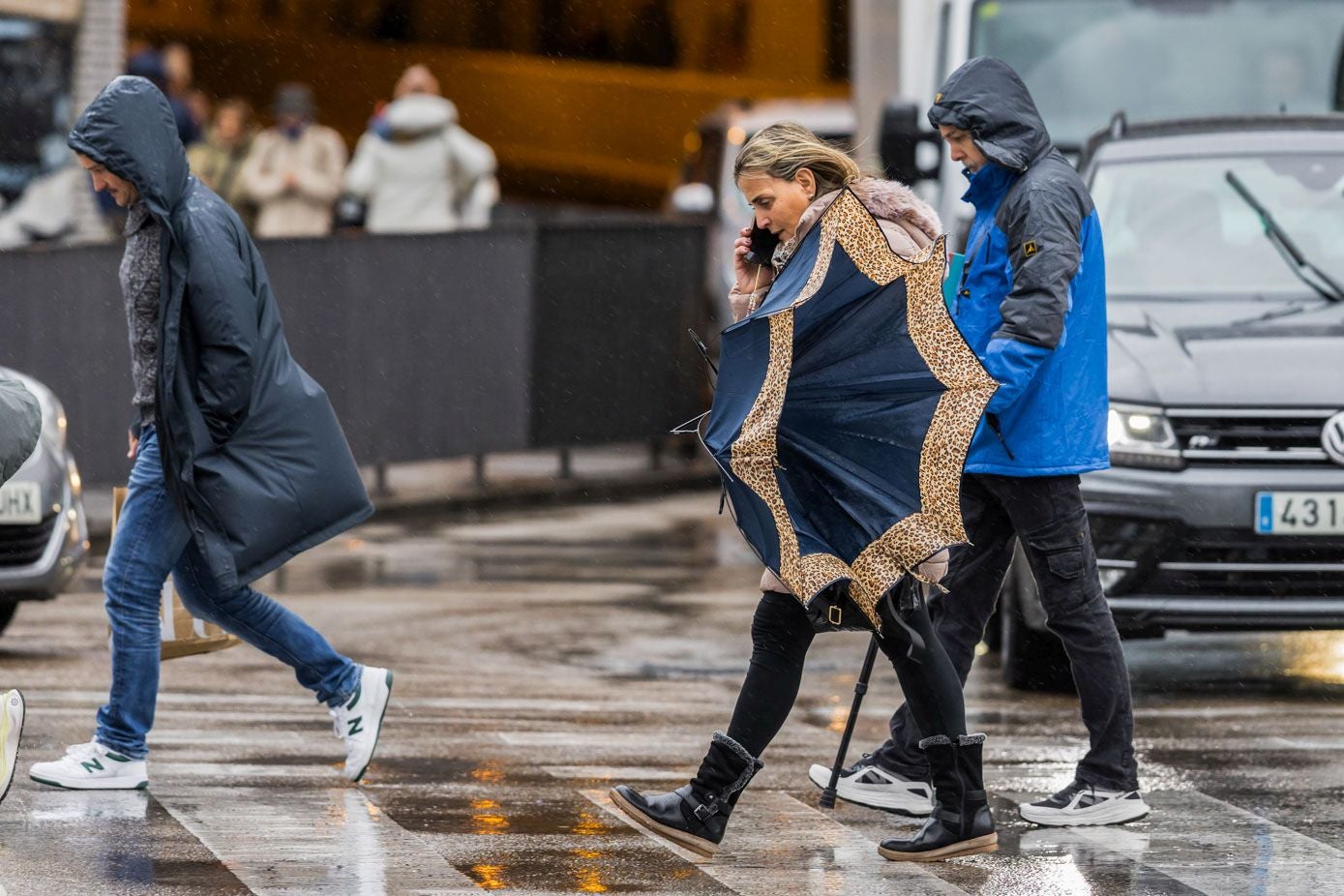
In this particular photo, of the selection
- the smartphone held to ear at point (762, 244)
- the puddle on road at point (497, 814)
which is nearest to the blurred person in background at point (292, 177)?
the puddle on road at point (497, 814)

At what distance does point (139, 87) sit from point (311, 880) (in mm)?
2191

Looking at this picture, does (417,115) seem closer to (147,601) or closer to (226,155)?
(226,155)

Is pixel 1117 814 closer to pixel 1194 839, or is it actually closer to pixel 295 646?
pixel 1194 839

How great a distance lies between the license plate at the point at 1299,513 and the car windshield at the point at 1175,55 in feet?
13.3

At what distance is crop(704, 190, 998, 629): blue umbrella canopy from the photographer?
609cm

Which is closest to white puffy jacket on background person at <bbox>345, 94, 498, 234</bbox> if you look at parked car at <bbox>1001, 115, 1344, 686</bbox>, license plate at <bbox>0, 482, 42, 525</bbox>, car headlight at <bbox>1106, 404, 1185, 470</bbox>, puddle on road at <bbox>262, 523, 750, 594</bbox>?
puddle on road at <bbox>262, 523, 750, 594</bbox>

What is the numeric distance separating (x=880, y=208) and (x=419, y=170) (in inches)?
423

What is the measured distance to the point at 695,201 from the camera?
16.8m

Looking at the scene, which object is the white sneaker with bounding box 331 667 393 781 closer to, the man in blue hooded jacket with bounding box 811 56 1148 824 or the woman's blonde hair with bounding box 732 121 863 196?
the man in blue hooded jacket with bounding box 811 56 1148 824

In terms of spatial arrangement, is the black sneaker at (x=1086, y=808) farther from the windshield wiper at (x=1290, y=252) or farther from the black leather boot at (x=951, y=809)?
the windshield wiper at (x=1290, y=252)

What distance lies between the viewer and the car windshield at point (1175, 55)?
12.2 metres

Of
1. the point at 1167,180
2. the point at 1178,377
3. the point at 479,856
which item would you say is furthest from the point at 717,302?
the point at 479,856

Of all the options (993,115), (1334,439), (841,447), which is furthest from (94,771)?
(1334,439)

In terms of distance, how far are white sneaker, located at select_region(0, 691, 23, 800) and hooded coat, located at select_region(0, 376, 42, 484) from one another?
0.54 metres
